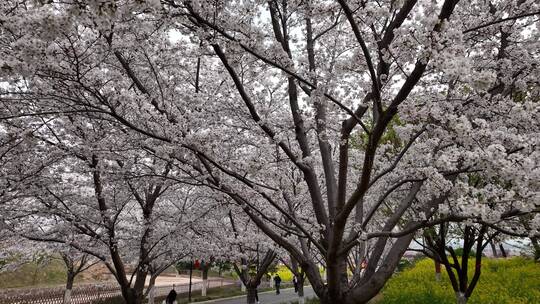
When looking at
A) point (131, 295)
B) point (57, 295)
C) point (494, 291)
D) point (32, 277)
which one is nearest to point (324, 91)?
Answer: point (131, 295)

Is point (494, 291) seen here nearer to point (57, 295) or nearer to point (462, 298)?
point (462, 298)

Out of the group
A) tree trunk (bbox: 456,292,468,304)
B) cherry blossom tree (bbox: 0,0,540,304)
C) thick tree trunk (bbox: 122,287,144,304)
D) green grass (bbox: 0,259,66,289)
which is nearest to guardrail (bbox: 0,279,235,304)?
green grass (bbox: 0,259,66,289)

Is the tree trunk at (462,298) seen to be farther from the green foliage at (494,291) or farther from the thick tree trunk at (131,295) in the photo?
the thick tree trunk at (131,295)

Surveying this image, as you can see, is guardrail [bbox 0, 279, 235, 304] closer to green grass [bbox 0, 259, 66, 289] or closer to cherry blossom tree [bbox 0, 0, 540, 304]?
green grass [bbox 0, 259, 66, 289]

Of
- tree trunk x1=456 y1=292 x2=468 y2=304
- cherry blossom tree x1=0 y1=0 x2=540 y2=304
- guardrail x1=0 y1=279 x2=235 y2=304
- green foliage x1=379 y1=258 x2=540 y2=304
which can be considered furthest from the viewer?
guardrail x1=0 y1=279 x2=235 y2=304

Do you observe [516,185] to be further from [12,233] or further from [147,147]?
[12,233]

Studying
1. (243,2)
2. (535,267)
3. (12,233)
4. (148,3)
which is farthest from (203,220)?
(535,267)

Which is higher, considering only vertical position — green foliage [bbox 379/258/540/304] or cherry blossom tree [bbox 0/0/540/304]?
cherry blossom tree [bbox 0/0/540/304]

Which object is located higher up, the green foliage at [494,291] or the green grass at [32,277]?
the green grass at [32,277]

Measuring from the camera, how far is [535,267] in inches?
553

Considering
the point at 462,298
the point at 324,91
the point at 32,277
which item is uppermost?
the point at 324,91

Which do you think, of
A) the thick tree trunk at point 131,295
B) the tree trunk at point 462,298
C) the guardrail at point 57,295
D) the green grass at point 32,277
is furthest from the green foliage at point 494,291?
the green grass at point 32,277

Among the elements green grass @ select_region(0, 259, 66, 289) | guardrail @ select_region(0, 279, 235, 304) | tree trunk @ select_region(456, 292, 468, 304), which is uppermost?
green grass @ select_region(0, 259, 66, 289)

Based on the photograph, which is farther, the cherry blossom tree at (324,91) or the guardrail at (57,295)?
the guardrail at (57,295)
